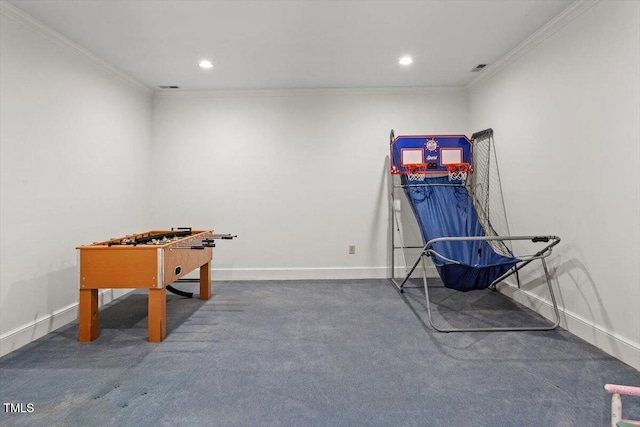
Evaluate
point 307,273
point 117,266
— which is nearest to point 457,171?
point 307,273

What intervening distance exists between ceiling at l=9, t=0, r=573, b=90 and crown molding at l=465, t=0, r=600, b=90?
6cm

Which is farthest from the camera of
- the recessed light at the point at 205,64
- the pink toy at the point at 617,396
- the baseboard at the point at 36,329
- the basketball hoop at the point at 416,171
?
the basketball hoop at the point at 416,171

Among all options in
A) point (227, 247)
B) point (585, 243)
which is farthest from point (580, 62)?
point (227, 247)

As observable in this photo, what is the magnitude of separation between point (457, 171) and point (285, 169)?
206 centimetres

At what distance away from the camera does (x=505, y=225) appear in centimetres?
309

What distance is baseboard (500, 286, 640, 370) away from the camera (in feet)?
5.90

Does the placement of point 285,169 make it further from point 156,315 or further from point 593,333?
point 593,333

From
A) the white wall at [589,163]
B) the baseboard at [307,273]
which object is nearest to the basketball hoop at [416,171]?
the white wall at [589,163]

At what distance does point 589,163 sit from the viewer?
206 cm

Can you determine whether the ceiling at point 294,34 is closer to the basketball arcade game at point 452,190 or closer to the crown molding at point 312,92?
the crown molding at point 312,92

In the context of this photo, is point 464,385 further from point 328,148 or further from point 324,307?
point 328,148

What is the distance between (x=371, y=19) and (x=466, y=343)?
2471mm

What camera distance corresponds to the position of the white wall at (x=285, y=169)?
3.75 meters

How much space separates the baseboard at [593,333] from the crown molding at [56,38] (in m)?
4.58
